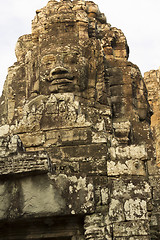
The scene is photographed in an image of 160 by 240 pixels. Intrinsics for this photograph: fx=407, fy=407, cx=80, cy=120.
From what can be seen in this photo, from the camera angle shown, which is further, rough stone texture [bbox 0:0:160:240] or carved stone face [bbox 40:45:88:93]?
carved stone face [bbox 40:45:88:93]

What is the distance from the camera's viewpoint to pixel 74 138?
759 cm

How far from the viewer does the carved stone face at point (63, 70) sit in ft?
29.4

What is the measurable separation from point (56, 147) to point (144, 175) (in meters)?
1.85

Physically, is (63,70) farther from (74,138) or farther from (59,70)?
(74,138)

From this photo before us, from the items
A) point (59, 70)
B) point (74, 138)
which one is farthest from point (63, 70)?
point (74, 138)

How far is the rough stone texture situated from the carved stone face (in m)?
0.02

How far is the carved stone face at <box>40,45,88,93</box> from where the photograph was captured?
29.4 ft

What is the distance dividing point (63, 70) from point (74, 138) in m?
2.02

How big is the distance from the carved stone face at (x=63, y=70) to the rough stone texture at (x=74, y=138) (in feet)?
Answer: 0.07

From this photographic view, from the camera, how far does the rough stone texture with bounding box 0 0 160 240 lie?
5.89 meters

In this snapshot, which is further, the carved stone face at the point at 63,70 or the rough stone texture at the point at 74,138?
the carved stone face at the point at 63,70

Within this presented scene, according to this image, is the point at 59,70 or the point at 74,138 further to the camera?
the point at 59,70

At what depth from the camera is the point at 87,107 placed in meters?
8.75

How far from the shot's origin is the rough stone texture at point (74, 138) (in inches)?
232
